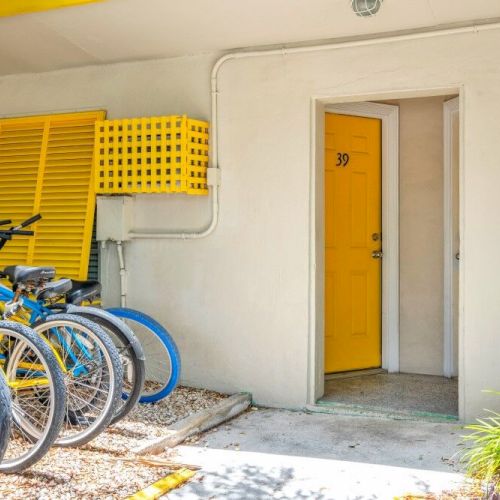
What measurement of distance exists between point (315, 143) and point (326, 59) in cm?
63

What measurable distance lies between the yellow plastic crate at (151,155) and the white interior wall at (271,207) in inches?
8.7

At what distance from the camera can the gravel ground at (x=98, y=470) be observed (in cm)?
356

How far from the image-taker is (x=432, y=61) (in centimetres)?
509

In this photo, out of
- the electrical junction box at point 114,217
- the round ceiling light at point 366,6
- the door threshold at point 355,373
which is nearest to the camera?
A: the round ceiling light at point 366,6

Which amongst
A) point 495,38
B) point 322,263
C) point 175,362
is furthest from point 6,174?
point 495,38

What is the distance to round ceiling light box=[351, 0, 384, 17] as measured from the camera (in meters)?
4.82

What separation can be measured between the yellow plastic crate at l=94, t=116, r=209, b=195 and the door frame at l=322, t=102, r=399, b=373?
1.79 metres

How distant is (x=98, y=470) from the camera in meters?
3.86

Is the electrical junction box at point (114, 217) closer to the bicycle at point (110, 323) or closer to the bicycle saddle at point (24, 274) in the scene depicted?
the bicycle at point (110, 323)

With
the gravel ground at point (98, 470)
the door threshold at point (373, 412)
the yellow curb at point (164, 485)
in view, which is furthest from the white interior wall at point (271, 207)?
the yellow curb at point (164, 485)

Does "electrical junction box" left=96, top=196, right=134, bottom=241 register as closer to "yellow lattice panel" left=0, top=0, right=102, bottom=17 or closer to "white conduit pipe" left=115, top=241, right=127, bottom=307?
"white conduit pipe" left=115, top=241, right=127, bottom=307

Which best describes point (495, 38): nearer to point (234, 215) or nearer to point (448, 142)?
A: point (448, 142)

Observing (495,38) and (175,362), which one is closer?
(495,38)

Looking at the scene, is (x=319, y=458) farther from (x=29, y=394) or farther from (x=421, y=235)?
(x=421, y=235)
